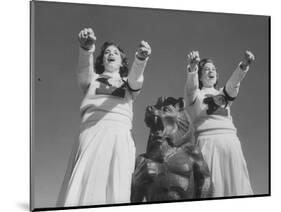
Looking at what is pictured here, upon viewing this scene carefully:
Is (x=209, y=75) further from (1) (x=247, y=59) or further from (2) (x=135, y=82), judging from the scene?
(2) (x=135, y=82)

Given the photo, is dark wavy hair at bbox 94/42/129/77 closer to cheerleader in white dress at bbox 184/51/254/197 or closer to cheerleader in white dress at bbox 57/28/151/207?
cheerleader in white dress at bbox 57/28/151/207

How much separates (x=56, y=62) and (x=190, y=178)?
162cm

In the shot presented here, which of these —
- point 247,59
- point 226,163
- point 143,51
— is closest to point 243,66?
point 247,59

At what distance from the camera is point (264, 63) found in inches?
231

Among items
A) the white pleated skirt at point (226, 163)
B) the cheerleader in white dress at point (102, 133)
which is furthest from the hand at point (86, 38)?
the white pleated skirt at point (226, 163)

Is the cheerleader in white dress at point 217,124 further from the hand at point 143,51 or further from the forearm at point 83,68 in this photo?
the forearm at point 83,68

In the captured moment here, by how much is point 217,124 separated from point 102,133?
1.17 meters

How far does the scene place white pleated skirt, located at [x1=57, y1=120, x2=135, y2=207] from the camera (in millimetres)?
5082

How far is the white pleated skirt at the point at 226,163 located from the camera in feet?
18.2

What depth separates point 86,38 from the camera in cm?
516

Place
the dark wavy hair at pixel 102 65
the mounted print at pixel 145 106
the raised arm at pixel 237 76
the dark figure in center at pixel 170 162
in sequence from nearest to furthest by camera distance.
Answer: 1. the mounted print at pixel 145 106
2. the dark wavy hair at pixel 102 65
3. the dark figure in center at pixel 170 162
4. the raised arm at pixel 237 76

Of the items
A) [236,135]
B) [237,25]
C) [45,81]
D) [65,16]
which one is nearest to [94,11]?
[65,16]

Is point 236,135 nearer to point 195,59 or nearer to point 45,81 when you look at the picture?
point 195,59

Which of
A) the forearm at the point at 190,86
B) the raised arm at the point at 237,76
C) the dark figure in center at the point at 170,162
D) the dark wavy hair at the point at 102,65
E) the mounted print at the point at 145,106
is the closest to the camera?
the mounted print at the point at 145,106
